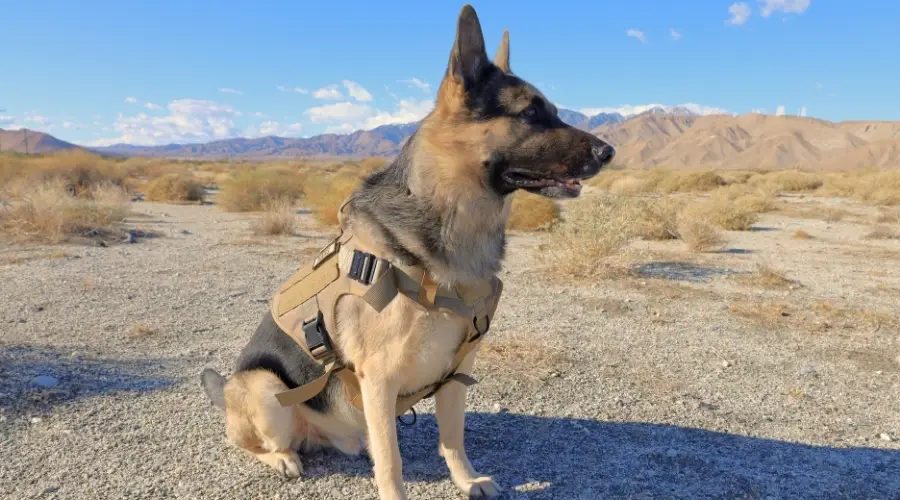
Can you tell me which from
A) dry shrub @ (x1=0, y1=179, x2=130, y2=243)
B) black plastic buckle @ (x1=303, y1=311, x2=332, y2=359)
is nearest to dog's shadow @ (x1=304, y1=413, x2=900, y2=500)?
black plastic buckle @ (x1=303, y1=311, x2=332, y2=359)

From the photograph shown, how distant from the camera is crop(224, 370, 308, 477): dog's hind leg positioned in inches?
120

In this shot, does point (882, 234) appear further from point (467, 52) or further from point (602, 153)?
point (467, 52)

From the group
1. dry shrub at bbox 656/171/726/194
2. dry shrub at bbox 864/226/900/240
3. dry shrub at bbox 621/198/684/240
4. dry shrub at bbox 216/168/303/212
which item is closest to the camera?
dry shrub at bbox 621/198/684/240

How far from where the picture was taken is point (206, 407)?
430cm

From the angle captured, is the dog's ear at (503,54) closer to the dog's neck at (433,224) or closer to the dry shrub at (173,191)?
the dog's neck at (433,224)

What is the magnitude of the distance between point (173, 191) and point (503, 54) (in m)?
24.5

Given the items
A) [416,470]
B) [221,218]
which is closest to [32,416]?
[416,470]

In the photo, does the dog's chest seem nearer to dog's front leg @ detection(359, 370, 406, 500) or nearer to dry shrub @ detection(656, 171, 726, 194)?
dog's front leg @ detection(359, 370, 406, 500)

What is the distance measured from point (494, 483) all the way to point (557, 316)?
410 centimetres

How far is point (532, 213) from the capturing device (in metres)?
15.6

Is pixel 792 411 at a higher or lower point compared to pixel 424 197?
lower

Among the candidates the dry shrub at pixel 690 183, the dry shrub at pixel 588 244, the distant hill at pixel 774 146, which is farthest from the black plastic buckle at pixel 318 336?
the distant hill at pixel 774 146

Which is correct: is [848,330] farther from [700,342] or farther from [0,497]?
[0,497]

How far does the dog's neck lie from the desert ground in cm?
141
